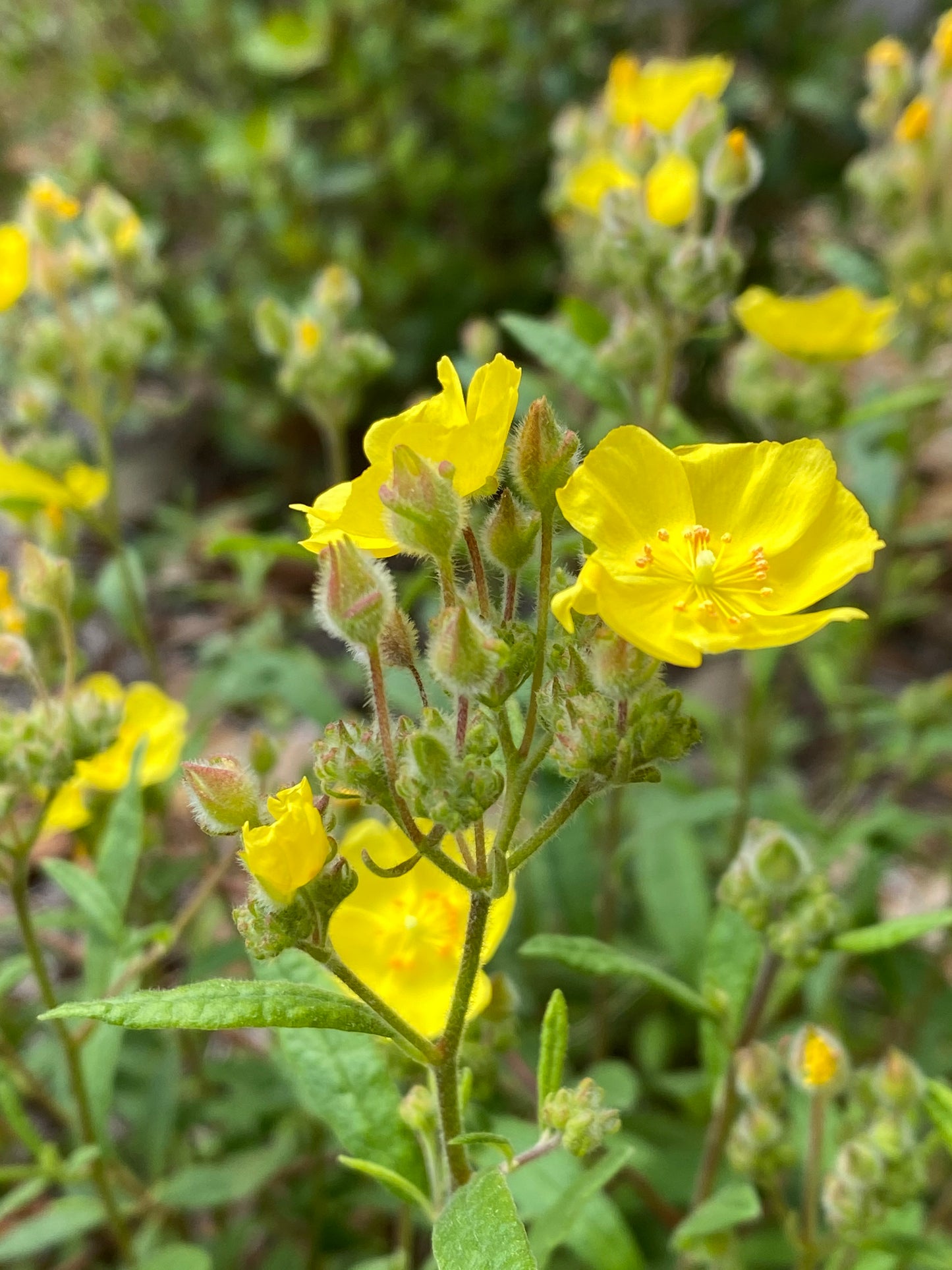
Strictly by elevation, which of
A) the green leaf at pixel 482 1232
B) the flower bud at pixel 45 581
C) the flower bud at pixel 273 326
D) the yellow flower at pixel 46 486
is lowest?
the green leaf at pixel 482 1232

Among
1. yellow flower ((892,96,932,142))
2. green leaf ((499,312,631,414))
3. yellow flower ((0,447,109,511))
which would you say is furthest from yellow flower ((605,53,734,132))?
yellow flower ((0,447,109,511))

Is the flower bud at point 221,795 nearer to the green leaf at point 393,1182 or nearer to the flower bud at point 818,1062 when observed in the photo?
the green leaf at point 393,1182

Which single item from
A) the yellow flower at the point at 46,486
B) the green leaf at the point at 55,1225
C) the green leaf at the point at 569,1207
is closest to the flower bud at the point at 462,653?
the green leaf at the point at 569,1207

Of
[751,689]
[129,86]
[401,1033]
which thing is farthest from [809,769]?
[129,86]

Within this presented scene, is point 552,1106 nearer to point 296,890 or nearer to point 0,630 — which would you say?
point 296,890

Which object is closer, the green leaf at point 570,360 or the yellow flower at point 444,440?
the yellow flower at point 444,440

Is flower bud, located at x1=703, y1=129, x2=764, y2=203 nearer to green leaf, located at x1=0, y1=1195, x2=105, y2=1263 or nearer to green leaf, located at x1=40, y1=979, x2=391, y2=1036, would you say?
green leaf, located at x1=40, y1=979, x2=391, y2=1036
